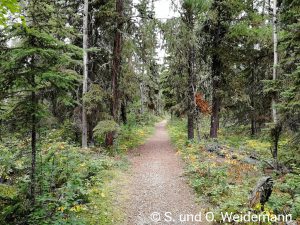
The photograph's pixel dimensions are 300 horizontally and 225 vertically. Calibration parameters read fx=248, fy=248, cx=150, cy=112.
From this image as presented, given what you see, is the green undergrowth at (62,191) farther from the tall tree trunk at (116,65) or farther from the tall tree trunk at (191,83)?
the tall tree trunk at (191,83)

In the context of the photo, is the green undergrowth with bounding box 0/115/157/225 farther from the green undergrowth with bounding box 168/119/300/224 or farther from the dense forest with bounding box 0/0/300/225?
the green undergrowth with bounding box 168/119/300/224

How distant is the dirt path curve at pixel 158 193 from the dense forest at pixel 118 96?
0.42 metres

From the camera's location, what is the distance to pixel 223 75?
16.0 meters

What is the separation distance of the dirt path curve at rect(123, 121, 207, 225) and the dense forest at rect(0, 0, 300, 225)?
42 centimetres

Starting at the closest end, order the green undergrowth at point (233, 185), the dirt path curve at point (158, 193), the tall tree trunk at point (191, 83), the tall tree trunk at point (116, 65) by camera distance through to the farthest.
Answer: the green undergrowth at point (233, 185) → the dirt path curve at point (158, 193) → the tall tree trunk at point (116, 65) → the tall tree trunk at point (191, 83)

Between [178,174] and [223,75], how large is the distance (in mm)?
8431

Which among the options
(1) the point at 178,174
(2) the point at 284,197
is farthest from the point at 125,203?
(2) the point at 284,197

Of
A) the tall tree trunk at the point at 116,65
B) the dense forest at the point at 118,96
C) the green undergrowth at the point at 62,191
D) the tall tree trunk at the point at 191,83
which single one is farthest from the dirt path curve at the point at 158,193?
the tall tree trunk at the point at 191,83

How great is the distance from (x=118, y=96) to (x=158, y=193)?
6.52m

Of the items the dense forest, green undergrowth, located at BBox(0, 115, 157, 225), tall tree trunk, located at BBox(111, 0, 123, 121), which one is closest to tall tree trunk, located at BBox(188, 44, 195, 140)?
the dense forest

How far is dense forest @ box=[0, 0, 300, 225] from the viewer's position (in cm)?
561

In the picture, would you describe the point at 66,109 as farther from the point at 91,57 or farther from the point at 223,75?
the point at 223,75

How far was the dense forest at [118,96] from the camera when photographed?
5605mm

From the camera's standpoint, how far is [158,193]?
8203mm
